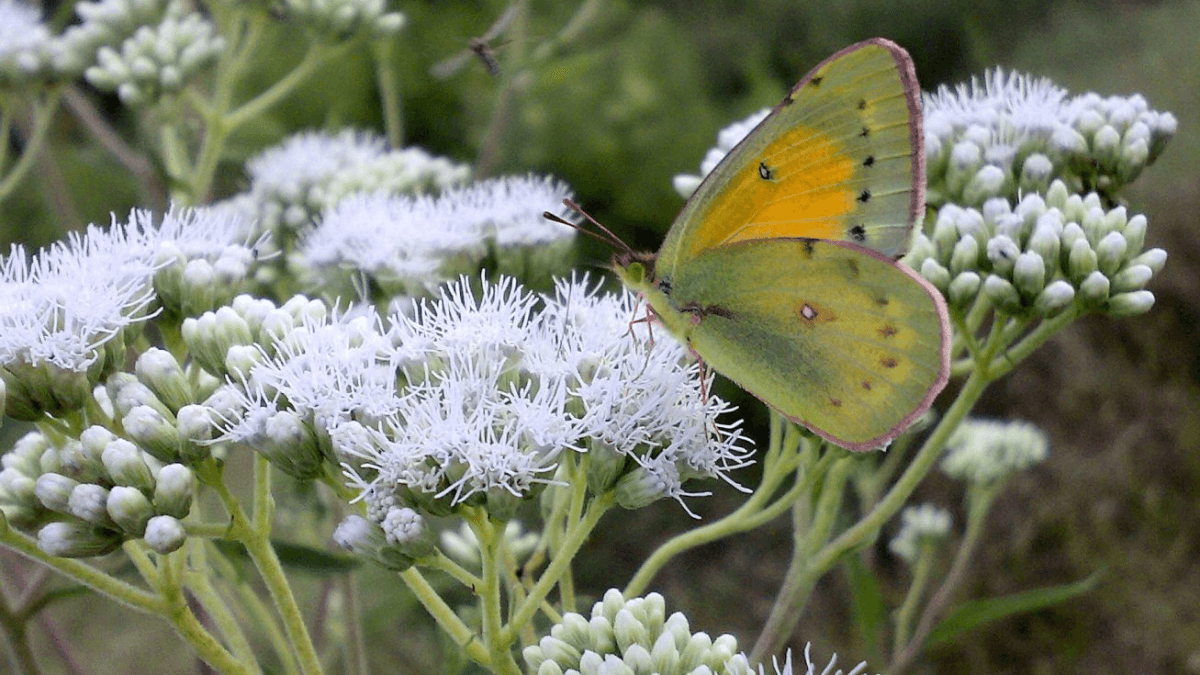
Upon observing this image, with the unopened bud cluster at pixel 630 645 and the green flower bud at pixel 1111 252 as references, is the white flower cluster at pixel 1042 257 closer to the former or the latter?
the green flower bud at pixel 1111 252

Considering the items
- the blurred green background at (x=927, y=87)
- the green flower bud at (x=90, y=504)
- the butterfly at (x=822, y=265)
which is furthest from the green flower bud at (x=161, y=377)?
the blurred green background at (x=927, y=87)

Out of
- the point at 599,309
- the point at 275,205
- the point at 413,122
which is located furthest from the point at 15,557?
the point at 413,122

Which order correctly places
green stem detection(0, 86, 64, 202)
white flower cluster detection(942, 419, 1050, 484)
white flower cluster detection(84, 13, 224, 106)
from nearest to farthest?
green stem detection(0, 86, 64, 202) → white flower cluster detection(84, 13, 224, 106) → white flower cluster detection(942, 419, 1050, 484)

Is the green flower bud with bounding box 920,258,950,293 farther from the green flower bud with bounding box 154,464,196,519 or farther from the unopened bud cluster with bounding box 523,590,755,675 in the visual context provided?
the green flower bud with bounding box 154,464,196,519

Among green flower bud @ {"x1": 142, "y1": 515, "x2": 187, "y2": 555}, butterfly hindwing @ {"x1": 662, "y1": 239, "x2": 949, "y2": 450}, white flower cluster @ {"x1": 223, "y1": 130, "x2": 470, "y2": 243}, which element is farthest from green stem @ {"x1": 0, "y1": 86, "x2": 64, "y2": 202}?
butterfly hindwing @ {"x1": 662, "y1": 239, "x2": 949, "y2": 450}

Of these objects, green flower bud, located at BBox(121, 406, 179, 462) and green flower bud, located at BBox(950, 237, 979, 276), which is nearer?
green flower bud, located at BBox(121, 406, 179, 462)

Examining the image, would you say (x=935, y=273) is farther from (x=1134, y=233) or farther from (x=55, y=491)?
(x=55, y=491)
